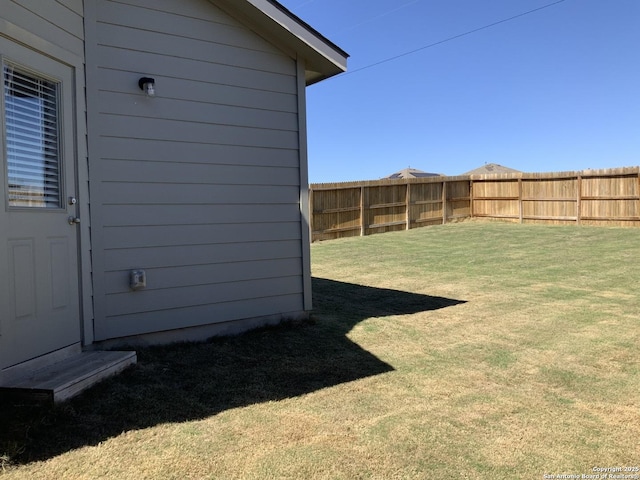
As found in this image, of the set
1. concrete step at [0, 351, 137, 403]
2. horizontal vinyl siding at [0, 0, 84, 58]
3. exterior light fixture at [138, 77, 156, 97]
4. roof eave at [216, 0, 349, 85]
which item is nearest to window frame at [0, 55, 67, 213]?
horizontal vinyl siding at [0, 0, 84, 58]

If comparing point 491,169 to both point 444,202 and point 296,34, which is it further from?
point 296,34

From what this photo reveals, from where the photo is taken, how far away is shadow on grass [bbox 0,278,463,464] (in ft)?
8.96

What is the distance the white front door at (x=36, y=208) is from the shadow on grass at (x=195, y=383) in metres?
0.56

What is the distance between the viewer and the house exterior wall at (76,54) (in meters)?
3.54

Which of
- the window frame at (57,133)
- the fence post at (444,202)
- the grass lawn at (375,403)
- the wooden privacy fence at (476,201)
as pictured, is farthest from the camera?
the fence post at (444,202)

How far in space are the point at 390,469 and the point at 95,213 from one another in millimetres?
3134

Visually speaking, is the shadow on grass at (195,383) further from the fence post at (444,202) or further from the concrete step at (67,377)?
the fence post at (444,202)

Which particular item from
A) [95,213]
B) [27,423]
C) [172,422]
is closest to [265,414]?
[172,422]

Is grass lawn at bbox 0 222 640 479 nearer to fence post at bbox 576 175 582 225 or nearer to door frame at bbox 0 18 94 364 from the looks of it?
door frame at bbox 0 18 94 364

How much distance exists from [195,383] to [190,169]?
2094 millimetres

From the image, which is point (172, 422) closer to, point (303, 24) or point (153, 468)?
point (153, 468)

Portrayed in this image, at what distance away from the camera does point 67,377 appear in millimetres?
3234

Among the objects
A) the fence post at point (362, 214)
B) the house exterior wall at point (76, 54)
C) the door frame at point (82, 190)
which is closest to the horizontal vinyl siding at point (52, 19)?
the house exterior wall at point (76, 54)

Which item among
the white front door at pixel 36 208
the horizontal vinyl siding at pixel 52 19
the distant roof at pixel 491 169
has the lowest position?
the white front door at pixel 36 208
